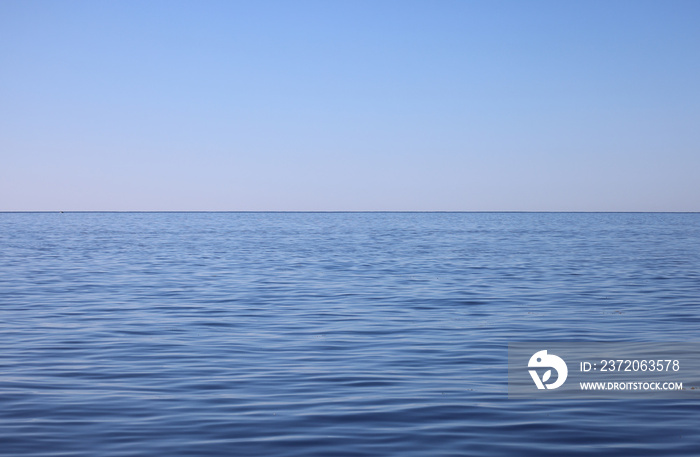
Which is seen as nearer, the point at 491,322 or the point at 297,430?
the point at 297,430

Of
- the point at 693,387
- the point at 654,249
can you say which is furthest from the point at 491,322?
the point at 654,249

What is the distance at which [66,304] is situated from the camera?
1875 cm

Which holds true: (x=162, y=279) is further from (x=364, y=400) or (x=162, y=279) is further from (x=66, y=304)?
(x=364, y=400)

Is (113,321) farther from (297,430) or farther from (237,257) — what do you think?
(237,257)

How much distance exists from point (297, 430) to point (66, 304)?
12806 millimetres

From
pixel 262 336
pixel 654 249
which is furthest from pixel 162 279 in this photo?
pixel 654 249

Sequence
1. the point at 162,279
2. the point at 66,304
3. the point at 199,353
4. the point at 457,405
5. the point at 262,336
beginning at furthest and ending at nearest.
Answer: the point at 162,279 → the point at 66,304 → the point at 262,336 → the point at 199,353 → the point at 457,405

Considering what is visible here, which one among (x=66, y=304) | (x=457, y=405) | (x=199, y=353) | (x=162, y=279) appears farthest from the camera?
(x=162, y=279)

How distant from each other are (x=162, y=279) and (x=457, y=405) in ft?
Result: 61.2

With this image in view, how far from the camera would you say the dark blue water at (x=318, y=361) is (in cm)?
763

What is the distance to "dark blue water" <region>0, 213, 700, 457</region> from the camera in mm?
7633

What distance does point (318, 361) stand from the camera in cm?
1170

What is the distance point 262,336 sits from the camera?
1413cm

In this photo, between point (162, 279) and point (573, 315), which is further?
point (162, 279)
